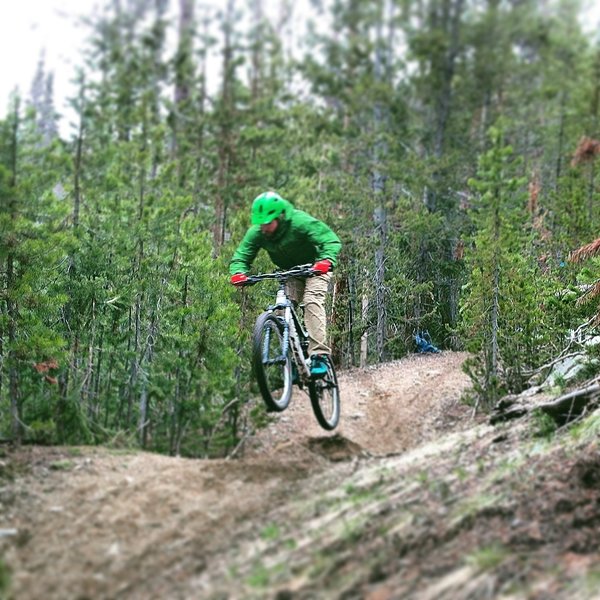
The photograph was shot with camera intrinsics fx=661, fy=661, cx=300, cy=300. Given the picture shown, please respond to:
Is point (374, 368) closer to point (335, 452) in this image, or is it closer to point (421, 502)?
point (335, 452)

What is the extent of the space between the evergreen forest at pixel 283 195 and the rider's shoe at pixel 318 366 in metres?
1.10

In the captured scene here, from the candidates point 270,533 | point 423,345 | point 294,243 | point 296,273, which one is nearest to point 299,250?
point 294,243

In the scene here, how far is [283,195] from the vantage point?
50.2ft

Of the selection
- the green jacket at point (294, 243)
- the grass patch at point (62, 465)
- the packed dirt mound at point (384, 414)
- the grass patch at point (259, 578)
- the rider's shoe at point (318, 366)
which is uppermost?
the green jacket at point (294, 243)

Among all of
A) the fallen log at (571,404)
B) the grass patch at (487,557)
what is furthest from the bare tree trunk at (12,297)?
the fallen log at (571,404)

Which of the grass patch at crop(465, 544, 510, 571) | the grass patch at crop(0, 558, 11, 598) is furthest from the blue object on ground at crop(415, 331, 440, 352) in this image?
the grass patch at crop(0, 558, 11, 598)

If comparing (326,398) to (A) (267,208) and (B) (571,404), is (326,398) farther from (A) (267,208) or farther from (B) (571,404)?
(B) (571,404)

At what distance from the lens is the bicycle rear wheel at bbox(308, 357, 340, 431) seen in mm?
6234

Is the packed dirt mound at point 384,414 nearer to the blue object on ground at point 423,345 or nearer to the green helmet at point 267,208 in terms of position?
the green helmet at point 267,208

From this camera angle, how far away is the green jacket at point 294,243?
242 inches

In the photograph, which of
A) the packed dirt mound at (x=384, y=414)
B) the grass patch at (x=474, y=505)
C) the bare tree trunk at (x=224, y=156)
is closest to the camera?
the grass patch at (x=474, y=505)

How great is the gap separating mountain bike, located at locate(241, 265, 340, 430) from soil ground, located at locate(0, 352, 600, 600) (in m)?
0.54

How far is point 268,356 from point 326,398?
4.54 ft

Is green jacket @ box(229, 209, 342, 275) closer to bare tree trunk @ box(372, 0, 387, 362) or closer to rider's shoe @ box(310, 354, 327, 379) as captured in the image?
rider's shoe @ box(310, 354, 327, 379)
